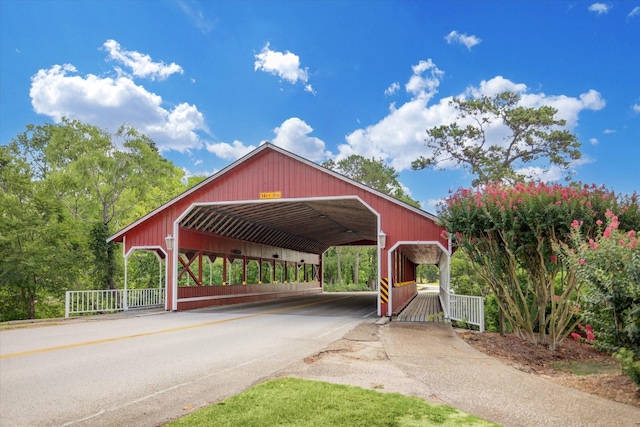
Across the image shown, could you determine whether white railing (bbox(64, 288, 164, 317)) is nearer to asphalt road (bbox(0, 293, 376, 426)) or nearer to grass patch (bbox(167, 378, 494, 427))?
asphalt road (bbox(0, 293, 376, 426))

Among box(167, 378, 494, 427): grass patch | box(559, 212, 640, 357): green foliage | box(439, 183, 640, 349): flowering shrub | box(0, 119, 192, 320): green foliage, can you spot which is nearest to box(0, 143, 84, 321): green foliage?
box(0, 119, 192, 320): green foliage

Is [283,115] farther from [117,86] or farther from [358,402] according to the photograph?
[358,402]

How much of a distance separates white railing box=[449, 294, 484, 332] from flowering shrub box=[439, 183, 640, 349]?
3.47ft

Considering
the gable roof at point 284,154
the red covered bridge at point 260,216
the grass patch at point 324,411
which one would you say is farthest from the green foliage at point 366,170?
the grass patch at point 324,411

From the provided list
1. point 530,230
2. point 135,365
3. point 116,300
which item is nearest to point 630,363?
point 530,230

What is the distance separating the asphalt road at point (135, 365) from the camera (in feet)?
16.2

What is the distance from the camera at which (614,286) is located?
566cm

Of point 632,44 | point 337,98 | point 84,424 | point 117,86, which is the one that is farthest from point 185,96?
point 84,424

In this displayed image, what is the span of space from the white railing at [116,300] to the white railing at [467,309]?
11446 mm

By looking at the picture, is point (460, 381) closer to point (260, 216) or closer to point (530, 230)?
point (530, 230)

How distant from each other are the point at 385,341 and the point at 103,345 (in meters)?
5.56

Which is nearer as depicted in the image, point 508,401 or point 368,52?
point 508,401

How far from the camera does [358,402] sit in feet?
15.8

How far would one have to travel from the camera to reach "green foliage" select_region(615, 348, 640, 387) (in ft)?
17.4
